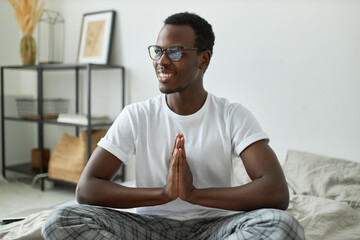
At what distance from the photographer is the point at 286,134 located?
92.4 inches

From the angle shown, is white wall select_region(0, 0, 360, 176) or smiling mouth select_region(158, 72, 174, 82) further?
white wall select_region(0, 0, 360, 176)

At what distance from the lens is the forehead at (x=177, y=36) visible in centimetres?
141

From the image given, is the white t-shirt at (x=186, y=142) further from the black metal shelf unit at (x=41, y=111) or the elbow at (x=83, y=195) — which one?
the black metal shelf unit at (x=41, y=111)

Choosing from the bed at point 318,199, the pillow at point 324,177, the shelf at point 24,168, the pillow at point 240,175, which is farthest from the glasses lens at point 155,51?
the shelf at point 24,168

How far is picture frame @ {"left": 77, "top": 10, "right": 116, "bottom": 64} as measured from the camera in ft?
9.78

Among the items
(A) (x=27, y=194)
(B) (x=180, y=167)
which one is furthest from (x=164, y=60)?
(A) (x=27, y=194)

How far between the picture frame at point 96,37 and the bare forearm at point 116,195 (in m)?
1.83

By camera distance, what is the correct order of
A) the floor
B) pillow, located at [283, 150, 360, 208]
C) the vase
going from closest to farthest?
pillow, located at [283, 150, 360, 208], the floor, the vase

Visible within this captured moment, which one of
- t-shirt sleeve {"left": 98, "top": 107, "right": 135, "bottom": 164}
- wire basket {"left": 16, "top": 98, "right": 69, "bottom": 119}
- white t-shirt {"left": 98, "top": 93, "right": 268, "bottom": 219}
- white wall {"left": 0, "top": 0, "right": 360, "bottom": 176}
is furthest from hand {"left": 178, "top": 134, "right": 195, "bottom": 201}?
wire basket {"left": 16, "top": 98, "right": 69, "bottom": 119}

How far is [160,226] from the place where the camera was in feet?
4.26

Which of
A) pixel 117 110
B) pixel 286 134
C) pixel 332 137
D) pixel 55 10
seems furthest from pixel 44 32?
pixel 332 137

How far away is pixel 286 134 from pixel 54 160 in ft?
5.91

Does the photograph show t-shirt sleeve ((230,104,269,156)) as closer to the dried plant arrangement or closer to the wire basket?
the wire basket

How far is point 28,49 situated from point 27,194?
1.19 m
